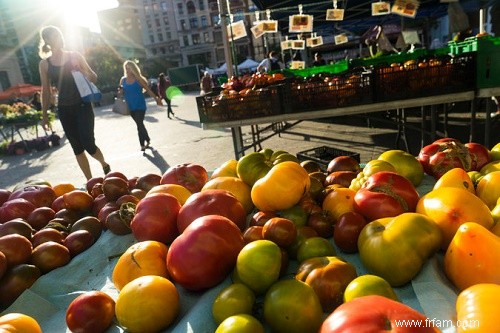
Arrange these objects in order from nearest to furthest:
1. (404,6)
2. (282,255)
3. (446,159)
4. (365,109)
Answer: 1. (282,255)
2. (446,159)
3. (365,109)
4. (404,6)

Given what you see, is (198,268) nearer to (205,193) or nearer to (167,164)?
(205,193)

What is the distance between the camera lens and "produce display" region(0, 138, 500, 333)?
3.33 feet

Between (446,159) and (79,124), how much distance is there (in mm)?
4094

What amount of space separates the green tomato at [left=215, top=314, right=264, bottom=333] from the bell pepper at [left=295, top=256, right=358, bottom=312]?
8.6 inches

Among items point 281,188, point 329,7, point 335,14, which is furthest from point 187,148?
point 281,188

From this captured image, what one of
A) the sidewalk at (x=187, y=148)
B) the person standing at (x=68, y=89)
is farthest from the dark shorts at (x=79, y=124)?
the sidewalk at (x=187, y=148)

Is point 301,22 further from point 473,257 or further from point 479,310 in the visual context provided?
point 479,310

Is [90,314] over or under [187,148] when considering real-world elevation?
over

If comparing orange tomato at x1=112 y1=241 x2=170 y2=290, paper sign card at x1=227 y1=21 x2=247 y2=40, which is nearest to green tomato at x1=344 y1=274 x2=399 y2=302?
orange tomato at x1=112 y1=241 x2=170 y2=290

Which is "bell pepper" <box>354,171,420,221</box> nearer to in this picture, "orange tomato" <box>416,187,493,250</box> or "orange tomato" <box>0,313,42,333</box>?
"orange tomato" <box>416,187,493,250</box>

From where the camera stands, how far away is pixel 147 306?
1140 mm

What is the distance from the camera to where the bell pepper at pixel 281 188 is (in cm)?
155

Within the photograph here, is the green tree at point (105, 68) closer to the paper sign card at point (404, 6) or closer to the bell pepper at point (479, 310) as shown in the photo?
the paper sign card at point (404, 6)

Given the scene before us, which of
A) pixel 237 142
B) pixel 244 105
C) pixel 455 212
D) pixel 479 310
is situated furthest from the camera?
pixel 237 142
